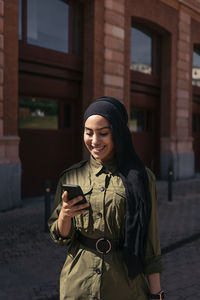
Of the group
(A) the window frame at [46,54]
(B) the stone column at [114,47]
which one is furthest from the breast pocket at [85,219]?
(B) the stone column at [114,47]

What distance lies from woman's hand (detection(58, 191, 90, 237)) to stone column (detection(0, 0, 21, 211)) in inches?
262

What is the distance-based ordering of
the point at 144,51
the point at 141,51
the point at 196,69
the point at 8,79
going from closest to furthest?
1. the point at 8,79
2. the point at 141,51
3. the point at 144,51
4. the point at 196,69

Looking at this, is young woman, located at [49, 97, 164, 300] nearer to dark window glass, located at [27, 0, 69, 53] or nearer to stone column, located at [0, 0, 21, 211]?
stone column, located at [0, 0, 21, 211]

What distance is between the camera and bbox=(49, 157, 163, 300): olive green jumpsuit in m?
1.87

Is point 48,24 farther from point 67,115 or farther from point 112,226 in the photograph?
point 112,226

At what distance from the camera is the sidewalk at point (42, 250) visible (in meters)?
4.14

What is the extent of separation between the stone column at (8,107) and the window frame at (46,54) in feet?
2.81

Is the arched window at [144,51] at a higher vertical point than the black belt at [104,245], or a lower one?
higher

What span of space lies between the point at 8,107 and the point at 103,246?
7134 mm

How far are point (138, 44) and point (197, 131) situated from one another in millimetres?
6615

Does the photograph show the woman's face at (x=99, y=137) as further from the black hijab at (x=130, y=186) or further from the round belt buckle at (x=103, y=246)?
the round belt buckle at (x=103, y=246)

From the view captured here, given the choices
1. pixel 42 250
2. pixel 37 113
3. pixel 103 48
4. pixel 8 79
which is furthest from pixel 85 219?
pixel 103 48

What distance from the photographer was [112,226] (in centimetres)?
190

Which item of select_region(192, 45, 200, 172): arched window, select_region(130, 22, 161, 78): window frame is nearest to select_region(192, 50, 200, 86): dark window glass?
select_region(192, 45, 200, 172): arched window
